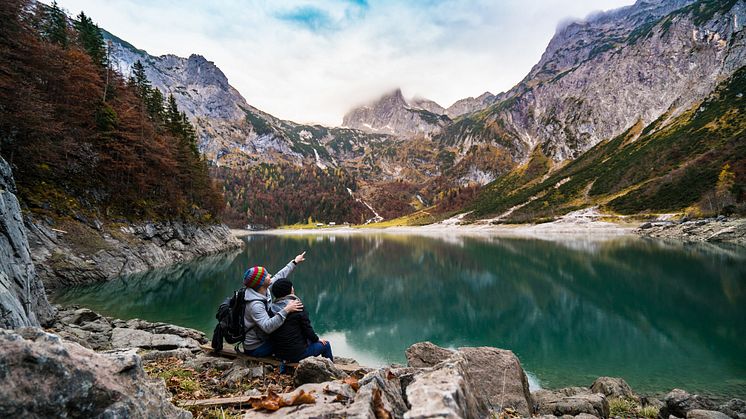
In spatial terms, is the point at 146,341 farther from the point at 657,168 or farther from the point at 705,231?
the point at 657,168

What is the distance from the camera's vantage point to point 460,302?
2964 centimetres

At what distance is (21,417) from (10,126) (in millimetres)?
36880

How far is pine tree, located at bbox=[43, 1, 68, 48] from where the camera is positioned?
136 feet

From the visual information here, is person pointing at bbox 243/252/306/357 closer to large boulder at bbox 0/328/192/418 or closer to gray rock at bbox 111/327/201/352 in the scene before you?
large boulder at bbox 0/328/192/418

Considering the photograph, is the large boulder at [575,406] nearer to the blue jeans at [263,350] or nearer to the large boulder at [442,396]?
the large boulder at [442,396]

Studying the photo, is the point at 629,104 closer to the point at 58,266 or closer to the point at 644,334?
the point at 644,334

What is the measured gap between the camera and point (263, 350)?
8.11 meters

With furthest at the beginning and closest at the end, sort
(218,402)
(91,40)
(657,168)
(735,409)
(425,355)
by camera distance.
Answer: (657,168) < (91,40) < (425,355) < (735,409) < (218,402)

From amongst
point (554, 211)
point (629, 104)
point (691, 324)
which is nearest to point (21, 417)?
point (691, 324)

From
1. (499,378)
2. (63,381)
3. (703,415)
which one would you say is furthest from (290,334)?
(703,415)

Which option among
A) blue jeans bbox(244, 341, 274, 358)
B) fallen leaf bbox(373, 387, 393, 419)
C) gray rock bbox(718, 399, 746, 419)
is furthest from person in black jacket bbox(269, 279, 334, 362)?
gray rock bbox(718, 399, 746, 419)

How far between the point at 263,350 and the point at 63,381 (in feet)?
18.7

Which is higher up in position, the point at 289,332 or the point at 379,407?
the point at 379,407

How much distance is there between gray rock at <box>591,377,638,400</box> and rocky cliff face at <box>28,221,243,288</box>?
34422 millimetres
